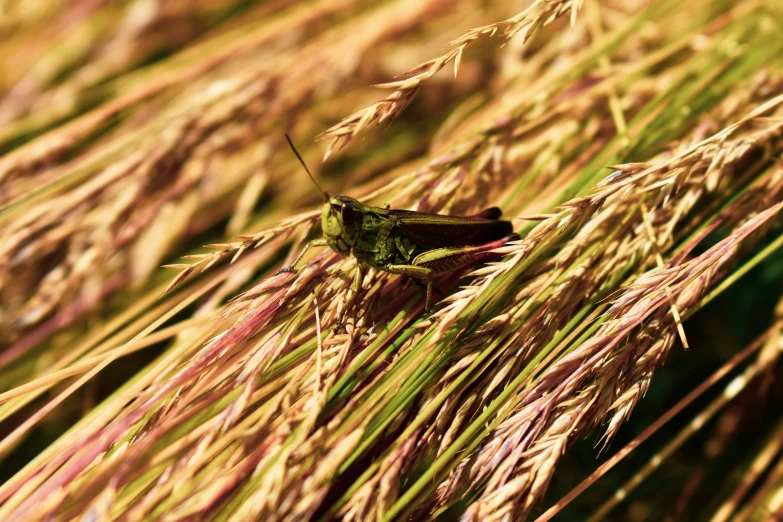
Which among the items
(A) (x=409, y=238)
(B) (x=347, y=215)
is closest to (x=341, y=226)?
(B) (x=347, y=215)

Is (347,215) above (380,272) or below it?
above

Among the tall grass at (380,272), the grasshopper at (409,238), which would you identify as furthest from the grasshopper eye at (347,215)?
the tall grass at (380,272)

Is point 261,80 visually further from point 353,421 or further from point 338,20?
point 353,421

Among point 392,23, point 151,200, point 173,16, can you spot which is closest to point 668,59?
point 392,23

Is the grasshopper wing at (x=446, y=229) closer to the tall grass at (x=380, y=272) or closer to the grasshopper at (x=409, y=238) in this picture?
the grasshopper at (x=409, y=238)

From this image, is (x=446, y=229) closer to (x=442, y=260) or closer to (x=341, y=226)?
(x=442, y=260)

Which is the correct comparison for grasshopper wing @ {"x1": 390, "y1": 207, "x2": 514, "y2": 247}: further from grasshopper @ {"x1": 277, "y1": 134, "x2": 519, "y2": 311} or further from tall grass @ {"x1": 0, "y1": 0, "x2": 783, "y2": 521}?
tall grass @ {"x1": 0, "y1": 0, "x2": 783, "y2": 521}

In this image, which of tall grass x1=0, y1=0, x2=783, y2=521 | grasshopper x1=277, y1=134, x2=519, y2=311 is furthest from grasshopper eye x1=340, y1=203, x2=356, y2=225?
tall grass x1=0, y1=0, x2=783, y2=521

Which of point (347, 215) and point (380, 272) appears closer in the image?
point (347, 215)
